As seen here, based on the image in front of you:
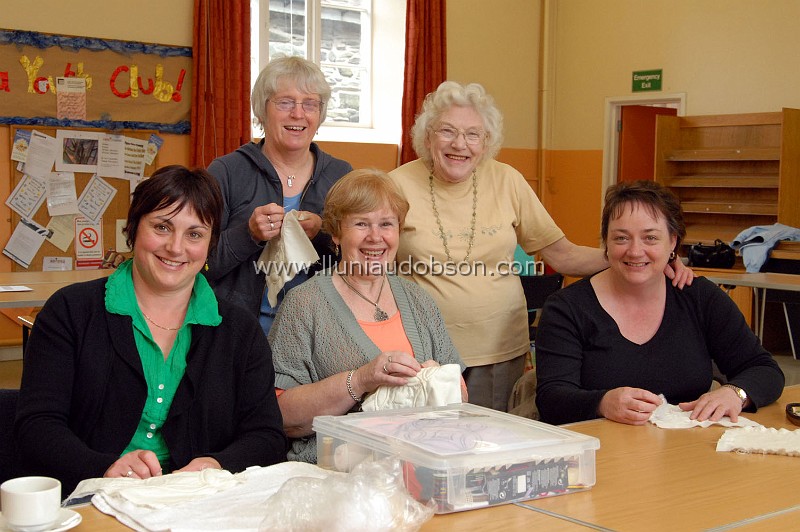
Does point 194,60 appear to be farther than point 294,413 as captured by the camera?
Yes

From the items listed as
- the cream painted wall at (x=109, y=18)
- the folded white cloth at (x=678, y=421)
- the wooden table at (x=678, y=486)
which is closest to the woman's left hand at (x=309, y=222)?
the wooden table at (x=678, y=486)

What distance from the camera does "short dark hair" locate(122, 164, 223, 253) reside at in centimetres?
216

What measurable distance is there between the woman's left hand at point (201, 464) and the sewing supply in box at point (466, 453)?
0.25 m

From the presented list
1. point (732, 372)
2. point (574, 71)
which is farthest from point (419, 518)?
point (574, 71)

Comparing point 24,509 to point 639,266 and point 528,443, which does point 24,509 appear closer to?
point 528,443

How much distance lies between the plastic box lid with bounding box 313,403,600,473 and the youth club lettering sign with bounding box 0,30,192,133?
5832 millimetres

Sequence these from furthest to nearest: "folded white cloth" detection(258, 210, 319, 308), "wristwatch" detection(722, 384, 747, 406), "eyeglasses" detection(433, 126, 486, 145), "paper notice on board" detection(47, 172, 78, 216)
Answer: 1. "paper notice on board" detection(47, 172, 78, 216)
2. "eyeglasses" detection(433, 126, 486, 145)
3. "folded white cloth" detection(258, 210, 319, 308)
4. "wristwatch" detection(722, 384, 747, 406)

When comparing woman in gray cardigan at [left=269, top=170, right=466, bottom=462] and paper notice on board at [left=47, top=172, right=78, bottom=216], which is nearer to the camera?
woman in gray cardigan at [left=269, top=170, right=466, bottom=462]

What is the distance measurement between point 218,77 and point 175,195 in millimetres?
5697

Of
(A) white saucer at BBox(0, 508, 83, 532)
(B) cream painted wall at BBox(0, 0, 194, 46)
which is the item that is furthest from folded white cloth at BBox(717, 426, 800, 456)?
(B) cream painted wall at BBox(0, 0, 194, 46)

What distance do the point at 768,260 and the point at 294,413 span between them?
5.42m

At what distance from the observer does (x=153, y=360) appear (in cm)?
214

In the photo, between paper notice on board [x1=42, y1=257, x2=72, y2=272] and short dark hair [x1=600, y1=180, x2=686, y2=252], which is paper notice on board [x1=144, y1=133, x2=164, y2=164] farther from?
short dark hair [x1=600, y1=180, x2=686, y2=252]

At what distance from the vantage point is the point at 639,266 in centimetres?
263
